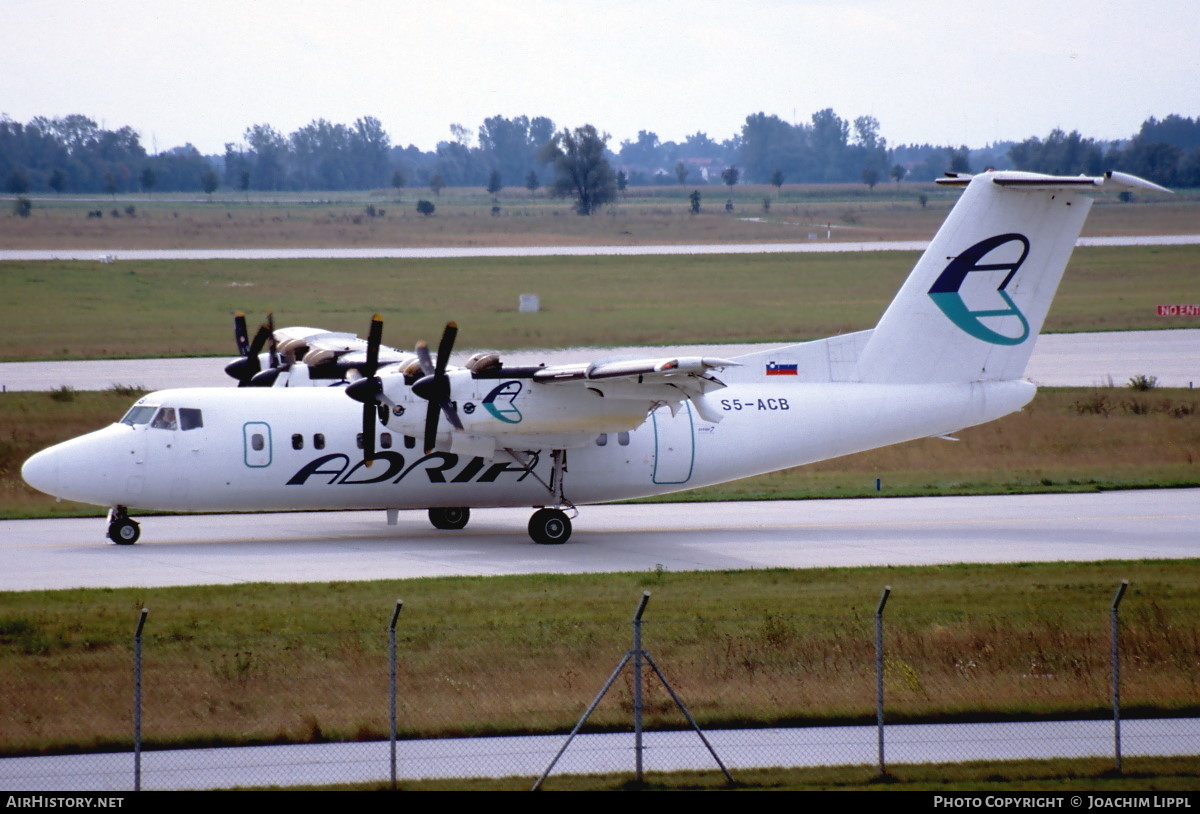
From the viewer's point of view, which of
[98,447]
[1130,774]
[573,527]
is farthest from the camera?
[573,527]

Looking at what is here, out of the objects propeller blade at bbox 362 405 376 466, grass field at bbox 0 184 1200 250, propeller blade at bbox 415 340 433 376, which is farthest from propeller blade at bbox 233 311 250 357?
grass field at bbox 0 184 1200 250

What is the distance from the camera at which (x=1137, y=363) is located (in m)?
50.0

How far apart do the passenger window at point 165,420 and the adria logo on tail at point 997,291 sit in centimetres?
1451

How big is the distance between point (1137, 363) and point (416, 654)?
1548 inches

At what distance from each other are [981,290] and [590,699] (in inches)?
573

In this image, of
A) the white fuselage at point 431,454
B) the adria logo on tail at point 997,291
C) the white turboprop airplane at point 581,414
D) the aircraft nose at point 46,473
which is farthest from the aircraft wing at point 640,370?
the aircraft nose at point 46,473

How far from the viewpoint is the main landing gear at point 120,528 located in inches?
A: 981

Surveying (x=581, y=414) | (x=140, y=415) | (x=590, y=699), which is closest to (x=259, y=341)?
(x=140, y=415)

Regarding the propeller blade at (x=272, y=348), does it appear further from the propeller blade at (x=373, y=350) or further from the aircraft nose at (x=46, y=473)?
the aircraft nose at (x=46, y=473)

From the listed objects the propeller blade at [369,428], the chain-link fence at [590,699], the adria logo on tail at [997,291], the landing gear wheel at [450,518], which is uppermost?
the adria logo on tail at [997,291]

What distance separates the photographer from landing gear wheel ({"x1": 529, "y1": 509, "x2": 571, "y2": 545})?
25.9 m

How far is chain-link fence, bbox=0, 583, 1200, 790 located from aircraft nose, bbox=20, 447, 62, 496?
21.2 feet
